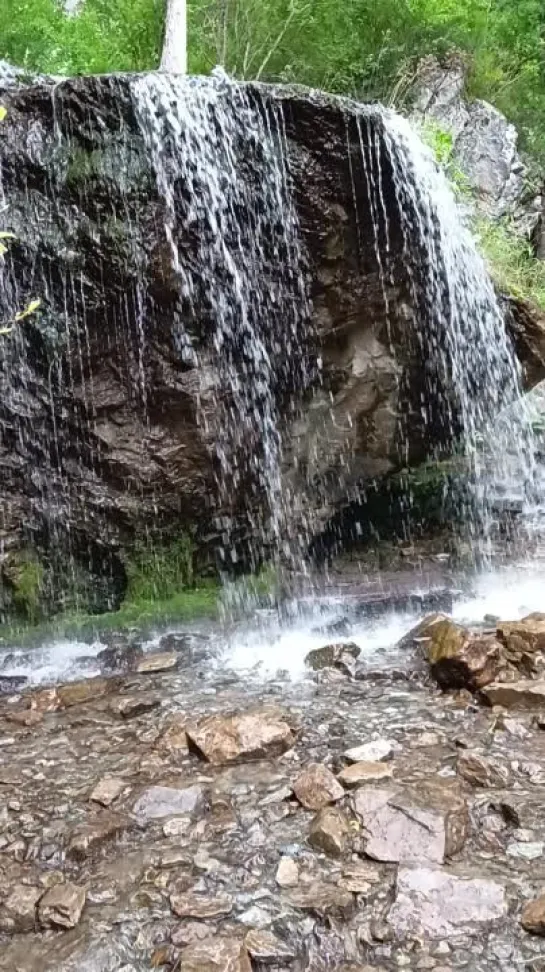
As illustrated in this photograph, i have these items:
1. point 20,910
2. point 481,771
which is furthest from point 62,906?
point 481,771

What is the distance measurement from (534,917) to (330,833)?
Result: 2.58ft

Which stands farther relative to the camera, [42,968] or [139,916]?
[139,916]

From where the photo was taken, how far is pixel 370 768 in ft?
10.7

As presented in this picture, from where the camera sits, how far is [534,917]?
7.53ft

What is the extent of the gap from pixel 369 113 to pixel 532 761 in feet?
16.2

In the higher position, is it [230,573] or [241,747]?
[230,573]

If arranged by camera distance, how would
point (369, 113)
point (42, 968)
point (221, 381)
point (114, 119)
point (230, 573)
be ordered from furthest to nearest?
1. point (230, 573)
2. point (221, 381)
3. point (369, 113)
4. point (114, 119)
5. point (42, 968)

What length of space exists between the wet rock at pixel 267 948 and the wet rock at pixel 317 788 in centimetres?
74

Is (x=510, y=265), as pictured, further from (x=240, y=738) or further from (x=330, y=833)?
(x=330, y=833)

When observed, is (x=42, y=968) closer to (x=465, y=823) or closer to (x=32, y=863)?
(x=32, y=863)

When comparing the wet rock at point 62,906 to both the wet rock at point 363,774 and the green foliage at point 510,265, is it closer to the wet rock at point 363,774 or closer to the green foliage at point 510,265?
the wet rock at point 363,774

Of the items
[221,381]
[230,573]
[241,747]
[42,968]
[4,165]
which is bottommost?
[42,968]

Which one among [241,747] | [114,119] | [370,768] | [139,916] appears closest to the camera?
[139,916]

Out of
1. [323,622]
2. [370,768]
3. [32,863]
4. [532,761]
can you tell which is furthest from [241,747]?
[323,622]
